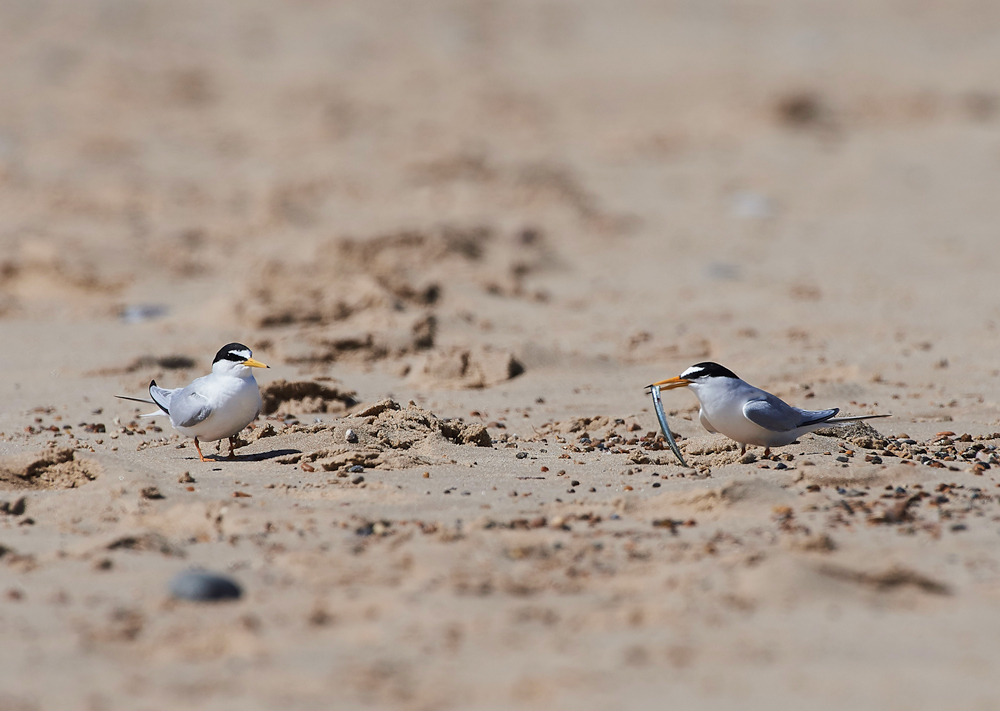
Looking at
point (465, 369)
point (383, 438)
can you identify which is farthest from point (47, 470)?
point (465, 369)

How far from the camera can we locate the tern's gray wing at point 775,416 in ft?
15.0

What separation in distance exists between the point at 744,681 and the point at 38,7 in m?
18.1

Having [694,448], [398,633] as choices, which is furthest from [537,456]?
[398,633]

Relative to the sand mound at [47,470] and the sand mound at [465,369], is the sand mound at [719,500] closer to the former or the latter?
the sand mound at [47,470]

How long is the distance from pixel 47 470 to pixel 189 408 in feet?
2.10

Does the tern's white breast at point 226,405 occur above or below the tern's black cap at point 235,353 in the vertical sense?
below

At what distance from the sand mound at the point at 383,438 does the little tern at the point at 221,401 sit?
11.7 inches

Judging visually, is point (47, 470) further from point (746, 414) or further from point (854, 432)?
point (854, 432)

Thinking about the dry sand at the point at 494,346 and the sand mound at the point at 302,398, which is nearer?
the dry sand at the point at 494,346

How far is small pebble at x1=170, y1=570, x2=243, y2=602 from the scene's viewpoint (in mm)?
3217

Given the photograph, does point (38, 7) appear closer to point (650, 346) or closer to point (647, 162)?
point (647, 162)

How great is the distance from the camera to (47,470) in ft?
15.3

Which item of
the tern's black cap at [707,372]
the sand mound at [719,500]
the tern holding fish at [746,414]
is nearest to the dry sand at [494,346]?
the sand mound at [719,500]

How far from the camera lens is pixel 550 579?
3.39 meters
